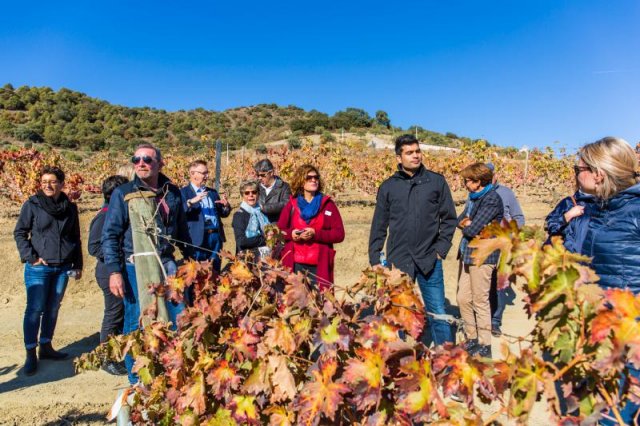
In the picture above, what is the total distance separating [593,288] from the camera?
3.32ft

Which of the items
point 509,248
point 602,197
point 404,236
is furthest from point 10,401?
point 602,197

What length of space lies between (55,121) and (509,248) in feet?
154

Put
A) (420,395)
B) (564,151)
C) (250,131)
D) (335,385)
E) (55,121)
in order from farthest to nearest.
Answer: (250,131), (55,121), (564,151), (335,385), (420,395)

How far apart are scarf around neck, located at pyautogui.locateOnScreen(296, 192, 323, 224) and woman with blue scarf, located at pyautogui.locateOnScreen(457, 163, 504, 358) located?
120cm

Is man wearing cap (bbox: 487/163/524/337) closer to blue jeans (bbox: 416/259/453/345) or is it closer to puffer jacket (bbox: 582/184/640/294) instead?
blue jeans (bbox: 416/259/453/345)

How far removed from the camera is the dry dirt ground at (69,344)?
301cm

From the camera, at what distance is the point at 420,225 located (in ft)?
10.5

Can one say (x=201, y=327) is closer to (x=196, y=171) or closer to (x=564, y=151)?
(x=196, y=171)

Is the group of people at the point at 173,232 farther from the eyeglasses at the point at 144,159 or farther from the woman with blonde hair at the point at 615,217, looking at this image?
the woman with blonde hair at the point at 615,217

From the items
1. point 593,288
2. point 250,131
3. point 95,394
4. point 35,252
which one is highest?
point 250,131

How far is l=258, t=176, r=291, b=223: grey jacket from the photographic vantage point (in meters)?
3.88

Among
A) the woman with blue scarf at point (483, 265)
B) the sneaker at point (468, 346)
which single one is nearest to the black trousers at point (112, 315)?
the sneaker at point (468, 346)

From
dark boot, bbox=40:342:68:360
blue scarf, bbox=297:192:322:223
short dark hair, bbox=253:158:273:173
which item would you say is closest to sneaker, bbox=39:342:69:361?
dark boot, bbox=40:342:68:360

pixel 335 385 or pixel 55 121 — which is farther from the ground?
pixel 55 121
